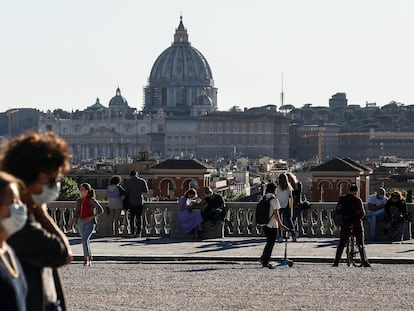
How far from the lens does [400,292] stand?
11.3 meters

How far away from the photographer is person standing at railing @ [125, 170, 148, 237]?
17.8 meters

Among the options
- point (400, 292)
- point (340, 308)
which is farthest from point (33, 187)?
point (400, 292)

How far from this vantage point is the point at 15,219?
529 centimetres

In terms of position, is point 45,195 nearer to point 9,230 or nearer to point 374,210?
point 9,230

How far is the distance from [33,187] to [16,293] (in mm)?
564

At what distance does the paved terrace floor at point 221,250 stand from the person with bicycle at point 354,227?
2.20ft

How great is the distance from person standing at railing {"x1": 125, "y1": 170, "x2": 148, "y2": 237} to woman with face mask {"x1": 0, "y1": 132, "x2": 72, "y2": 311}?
471 inches

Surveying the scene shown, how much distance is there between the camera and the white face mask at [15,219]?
17.3 feet

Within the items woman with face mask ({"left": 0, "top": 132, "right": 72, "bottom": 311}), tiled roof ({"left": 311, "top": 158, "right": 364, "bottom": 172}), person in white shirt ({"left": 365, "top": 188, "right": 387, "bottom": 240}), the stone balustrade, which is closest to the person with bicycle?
person in white shirt ({"left": 365, "top": 188, "right": 387, "bottom": 240})

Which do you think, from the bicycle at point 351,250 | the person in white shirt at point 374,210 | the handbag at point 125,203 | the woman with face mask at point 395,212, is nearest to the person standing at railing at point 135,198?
the handbag at point 125,203

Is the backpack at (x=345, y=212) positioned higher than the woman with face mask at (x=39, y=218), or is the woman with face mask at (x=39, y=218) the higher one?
the woman with face mask at (x=39, y=218)

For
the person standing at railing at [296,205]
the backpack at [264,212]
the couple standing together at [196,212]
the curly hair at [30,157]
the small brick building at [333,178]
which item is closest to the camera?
the curly hair at [30,157]

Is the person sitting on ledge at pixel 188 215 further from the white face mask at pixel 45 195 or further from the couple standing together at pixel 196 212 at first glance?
the white face mask at pixel 45 195

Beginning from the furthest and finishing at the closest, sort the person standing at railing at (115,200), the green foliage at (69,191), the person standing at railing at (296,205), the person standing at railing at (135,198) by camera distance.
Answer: the green foliage at (69,191)
the person standing at railing at (115,200)
the person standing at railing at (135,198)
the person standing at railing at (296,205)
